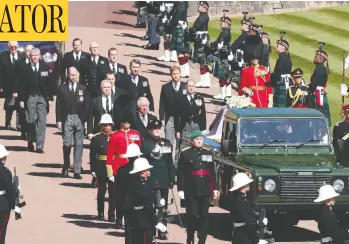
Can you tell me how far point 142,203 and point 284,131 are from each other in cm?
481

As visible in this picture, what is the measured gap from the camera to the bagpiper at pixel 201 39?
40375 millimetres

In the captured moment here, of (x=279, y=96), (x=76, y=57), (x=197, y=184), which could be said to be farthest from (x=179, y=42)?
(x=197, y=184)

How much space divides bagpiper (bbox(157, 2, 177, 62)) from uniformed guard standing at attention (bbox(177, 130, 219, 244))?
1904cm

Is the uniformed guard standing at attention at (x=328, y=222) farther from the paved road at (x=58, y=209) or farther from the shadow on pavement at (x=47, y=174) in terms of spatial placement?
the shadow on pavement at (x=47, y=174)

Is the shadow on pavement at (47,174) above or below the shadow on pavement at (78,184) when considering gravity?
above

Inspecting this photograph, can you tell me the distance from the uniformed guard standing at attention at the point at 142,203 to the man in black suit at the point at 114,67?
31.4 ft

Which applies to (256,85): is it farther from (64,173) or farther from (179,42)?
(179,42)

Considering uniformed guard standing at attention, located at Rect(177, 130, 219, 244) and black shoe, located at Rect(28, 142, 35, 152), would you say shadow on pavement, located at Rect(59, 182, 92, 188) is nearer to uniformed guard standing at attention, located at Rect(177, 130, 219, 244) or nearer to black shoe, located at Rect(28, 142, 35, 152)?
black shoe, located at Rect(28, 142, 35, 152)

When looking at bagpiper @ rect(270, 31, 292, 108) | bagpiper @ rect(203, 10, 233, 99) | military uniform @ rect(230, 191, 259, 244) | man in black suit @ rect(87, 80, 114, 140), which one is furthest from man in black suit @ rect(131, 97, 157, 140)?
bagpiper @ rect(203, 10, 233, 99)

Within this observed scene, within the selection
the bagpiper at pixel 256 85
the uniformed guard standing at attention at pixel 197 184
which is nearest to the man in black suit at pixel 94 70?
the bagpiper at pixel 256 85

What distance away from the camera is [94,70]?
32375mm

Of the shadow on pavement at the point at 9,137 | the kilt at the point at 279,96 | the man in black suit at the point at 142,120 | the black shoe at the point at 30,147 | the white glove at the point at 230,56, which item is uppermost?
the man in black suit at the point at 142,120

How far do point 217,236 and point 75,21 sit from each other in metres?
26.3

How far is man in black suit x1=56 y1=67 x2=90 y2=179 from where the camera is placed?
98.2ft
